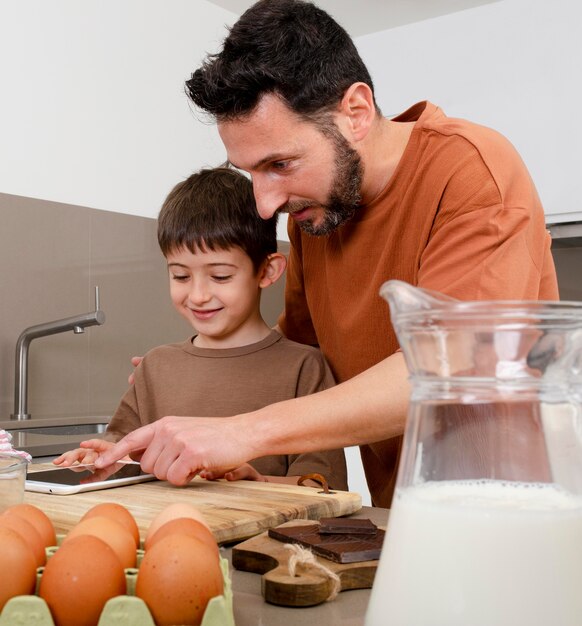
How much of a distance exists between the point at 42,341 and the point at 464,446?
7.92 feet

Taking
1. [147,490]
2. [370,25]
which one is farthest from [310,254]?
[370,25]

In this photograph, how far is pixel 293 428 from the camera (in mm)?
1020

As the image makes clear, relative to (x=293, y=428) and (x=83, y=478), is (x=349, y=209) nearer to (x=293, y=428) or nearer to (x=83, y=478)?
(x=293, y=428)

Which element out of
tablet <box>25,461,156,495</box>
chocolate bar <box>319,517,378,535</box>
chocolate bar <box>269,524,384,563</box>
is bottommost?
chocolate bar <box>269,524,384,563</box>

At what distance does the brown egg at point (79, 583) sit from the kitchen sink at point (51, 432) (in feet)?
5.29

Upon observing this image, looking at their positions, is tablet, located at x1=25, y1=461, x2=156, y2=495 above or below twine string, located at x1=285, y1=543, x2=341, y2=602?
above

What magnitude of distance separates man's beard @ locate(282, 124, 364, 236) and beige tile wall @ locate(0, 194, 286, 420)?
4.95 feet

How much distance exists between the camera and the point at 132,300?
298 centimetres

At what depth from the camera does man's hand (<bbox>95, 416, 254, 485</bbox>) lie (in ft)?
3.25

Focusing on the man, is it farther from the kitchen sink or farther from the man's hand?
the kitchen sink

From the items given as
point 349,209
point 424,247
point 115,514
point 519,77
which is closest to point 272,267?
point 349,209

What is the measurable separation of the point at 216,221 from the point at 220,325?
20 centimetres

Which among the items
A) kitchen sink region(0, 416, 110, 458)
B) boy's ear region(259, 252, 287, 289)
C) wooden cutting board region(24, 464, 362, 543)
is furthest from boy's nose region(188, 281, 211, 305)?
kitchen sink region(0, 416, 110, 458)

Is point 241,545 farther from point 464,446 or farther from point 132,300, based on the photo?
point 132,300
